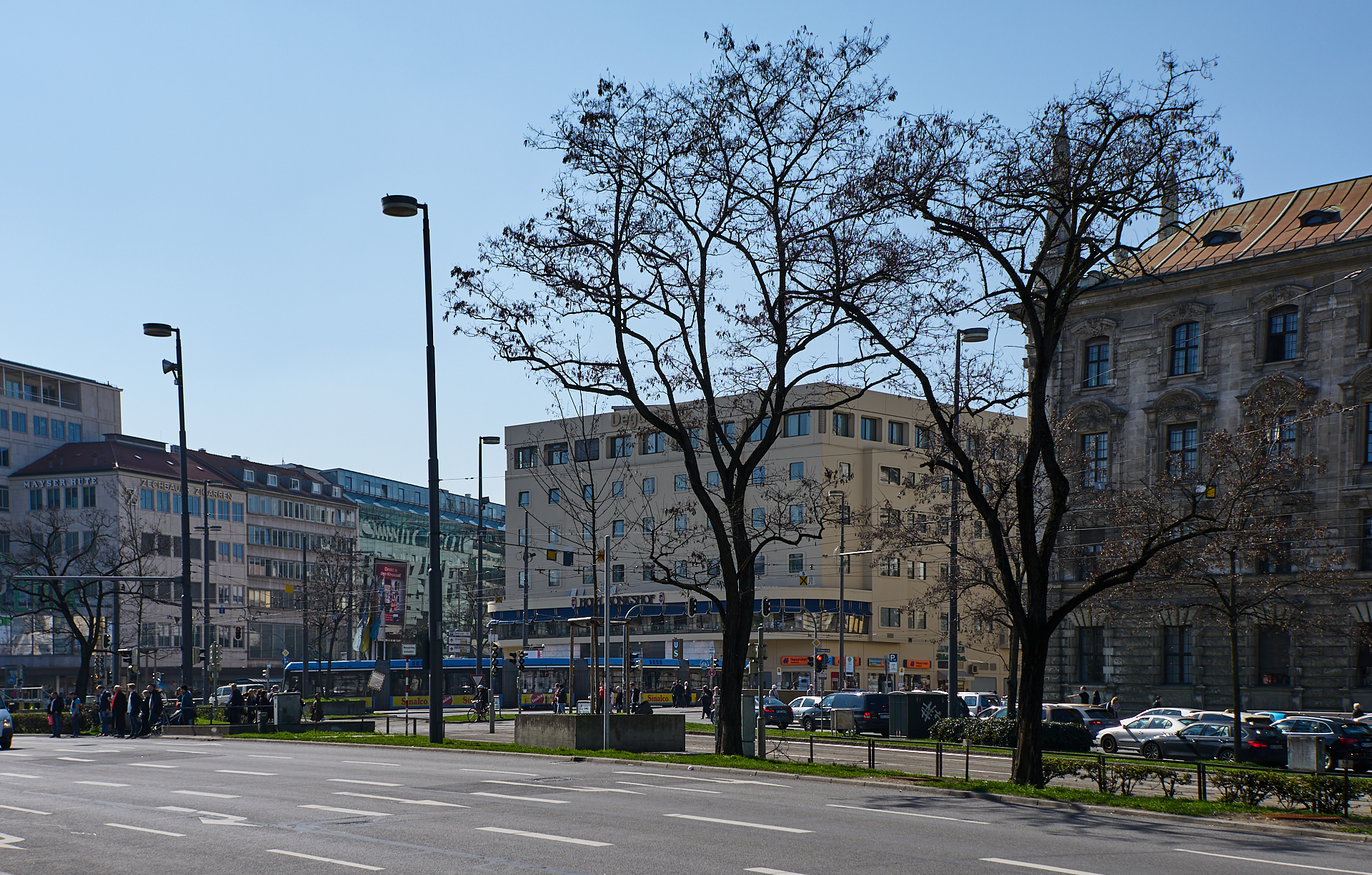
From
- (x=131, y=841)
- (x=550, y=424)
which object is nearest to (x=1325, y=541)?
(x=131, y=841)

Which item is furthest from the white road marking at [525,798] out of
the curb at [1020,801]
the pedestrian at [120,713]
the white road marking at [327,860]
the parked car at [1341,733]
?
the pedestrian at [120,713]

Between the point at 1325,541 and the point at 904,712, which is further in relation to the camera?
the point at 1325,541

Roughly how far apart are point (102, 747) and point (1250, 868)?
3065 centimetres

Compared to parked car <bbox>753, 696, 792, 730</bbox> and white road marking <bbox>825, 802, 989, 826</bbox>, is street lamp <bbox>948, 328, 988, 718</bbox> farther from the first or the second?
white road marking <bbox>825, 802, 989, 826</bbox>

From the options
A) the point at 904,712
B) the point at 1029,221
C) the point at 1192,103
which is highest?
the point at 1192,103

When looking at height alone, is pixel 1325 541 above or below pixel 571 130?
below

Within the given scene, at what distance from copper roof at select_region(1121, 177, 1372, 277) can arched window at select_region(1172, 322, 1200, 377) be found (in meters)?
2.50

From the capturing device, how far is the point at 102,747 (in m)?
37.2

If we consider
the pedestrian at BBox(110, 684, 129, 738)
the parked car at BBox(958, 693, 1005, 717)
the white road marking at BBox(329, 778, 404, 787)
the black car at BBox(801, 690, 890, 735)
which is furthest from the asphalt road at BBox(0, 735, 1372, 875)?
the parked car at BBox(958, 693, 1005, 717)

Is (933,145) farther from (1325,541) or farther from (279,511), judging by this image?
(279,511)

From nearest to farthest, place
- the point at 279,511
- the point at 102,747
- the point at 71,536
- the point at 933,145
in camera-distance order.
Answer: the point at 933,145 < the point at 102,747 < the point at 71,536 < the point at 279,511

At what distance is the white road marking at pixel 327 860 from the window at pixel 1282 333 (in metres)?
52.9

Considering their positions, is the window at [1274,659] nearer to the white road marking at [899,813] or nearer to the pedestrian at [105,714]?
the pedestrian at [105,714]

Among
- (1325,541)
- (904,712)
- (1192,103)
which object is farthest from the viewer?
(1325,541)
